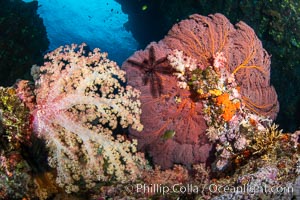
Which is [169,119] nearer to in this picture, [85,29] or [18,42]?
[18,42]

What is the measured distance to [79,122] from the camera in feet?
12.6

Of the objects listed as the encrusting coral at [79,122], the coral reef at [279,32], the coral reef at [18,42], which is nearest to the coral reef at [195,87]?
the encrusting coral at [79,122]

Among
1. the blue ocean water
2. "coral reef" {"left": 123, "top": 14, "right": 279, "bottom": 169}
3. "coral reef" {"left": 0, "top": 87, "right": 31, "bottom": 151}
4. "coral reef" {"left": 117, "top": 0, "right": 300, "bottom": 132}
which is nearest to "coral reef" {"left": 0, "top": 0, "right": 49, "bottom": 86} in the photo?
"coral reef" {"left": 123, "top": 14, "right": 279, "bottom": 169}

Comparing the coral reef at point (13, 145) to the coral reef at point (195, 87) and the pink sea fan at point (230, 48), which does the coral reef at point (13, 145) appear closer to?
the coral reef at point (195, 87)

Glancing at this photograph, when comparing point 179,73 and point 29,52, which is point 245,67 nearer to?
point 179,73

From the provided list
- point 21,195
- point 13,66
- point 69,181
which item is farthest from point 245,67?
point 13,66

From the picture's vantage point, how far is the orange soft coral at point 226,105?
5.45 metres

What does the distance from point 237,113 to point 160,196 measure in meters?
2.90

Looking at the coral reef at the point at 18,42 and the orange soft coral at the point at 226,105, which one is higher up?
the coral reef at the point at 18,42

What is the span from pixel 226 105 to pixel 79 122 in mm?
3053

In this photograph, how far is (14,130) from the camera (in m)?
3.64

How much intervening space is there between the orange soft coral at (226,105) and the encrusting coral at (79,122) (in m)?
2.09

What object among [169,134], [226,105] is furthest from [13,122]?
[226,105]

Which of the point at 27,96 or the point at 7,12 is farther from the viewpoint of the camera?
the point at 7,12
